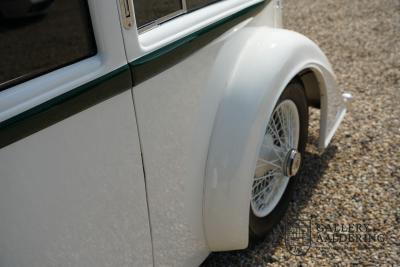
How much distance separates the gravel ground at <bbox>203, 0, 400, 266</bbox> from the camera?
2447 millimetres

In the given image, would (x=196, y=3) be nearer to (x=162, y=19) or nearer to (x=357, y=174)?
(x=162, y=19)

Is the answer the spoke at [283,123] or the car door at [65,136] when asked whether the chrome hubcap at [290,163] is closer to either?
the spoke at [283,123]

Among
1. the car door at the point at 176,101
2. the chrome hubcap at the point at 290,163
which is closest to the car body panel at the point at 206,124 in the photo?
the car door at the point at 176,101

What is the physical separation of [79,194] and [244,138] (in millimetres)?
763

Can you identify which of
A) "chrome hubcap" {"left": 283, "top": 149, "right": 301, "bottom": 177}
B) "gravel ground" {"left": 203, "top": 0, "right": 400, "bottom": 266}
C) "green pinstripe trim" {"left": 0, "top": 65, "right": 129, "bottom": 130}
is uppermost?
"green pinstripe trim" {"left": 0, "top": 65, "right": 129, "bottom": 130}

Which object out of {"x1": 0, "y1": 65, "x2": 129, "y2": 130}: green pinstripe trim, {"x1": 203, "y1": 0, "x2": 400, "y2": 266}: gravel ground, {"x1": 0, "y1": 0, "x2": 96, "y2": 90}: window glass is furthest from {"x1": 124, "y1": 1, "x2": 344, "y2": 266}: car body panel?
{"x1": 203, "y1": 0, "x2": 400, "y2": 266}: gravel ground

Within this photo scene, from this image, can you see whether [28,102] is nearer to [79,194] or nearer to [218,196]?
[79,194]

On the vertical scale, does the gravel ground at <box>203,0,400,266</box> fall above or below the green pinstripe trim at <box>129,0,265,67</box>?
below

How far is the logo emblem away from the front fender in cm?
48

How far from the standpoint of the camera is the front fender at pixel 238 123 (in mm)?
1960

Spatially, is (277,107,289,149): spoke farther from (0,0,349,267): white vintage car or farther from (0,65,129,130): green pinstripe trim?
(0,65,129,130): green pinstripe trim

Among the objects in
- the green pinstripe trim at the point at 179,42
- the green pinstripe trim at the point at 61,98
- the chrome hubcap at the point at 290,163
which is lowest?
the chrome hubcap at the point at 290,163

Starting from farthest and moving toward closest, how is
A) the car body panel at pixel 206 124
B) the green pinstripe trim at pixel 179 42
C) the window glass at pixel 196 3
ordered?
the window glass at pixel 196 3
the car body panel at pixel 206 124
the green pinstripe trim at pixel 179 42

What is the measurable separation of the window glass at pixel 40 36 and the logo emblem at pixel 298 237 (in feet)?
5.22
